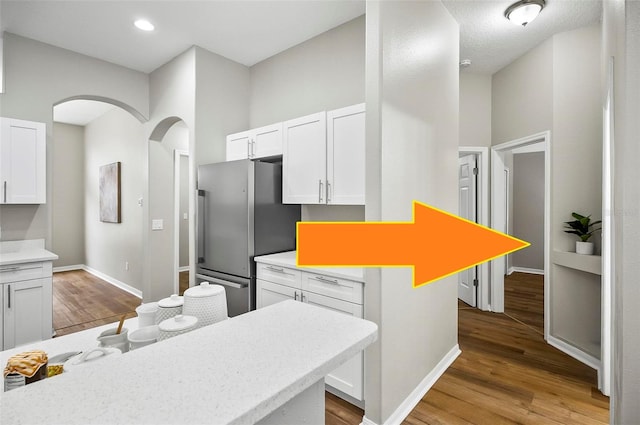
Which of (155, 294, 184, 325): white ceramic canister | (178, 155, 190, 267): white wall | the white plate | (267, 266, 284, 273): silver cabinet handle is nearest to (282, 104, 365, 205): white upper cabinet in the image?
(267, 266, 284, 273): silver cabinet handle

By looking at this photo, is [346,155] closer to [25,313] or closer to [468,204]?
[468,204]

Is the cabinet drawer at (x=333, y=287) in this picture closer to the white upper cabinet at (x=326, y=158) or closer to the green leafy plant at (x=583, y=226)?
the white upper cabinet at (x=326, y=158)

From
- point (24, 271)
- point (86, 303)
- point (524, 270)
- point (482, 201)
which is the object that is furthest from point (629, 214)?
point (524, 270)

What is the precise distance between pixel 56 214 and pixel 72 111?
81.7 inches

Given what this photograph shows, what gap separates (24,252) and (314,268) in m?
2.89

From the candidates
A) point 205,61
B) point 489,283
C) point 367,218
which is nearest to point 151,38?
point 205,61

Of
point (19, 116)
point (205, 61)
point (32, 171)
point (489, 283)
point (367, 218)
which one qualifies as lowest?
point (489, 283)

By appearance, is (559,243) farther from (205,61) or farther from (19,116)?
(19,116)

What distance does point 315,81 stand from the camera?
302 cm

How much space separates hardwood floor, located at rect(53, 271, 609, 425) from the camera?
2033mm

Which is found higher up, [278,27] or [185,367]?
[278,27]

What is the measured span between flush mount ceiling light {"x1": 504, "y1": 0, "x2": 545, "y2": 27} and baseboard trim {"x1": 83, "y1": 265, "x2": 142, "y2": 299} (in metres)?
5.42

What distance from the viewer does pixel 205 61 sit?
3242 millimetres

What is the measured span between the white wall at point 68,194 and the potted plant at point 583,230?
26.1ft
